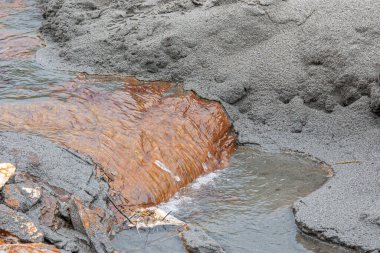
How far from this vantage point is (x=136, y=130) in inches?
195

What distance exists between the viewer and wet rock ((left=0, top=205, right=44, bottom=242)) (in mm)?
3172

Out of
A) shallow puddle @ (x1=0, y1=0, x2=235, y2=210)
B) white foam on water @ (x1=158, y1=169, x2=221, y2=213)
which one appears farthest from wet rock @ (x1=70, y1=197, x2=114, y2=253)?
white foam on water @ (x1=158, y1=169, x2=221, y2=213)

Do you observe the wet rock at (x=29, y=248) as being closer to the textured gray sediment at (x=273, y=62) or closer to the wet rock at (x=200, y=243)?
the wet rock at (x=200, y=243)

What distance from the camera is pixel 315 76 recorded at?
5512 mm

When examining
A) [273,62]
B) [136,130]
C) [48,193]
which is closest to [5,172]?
[48,193]

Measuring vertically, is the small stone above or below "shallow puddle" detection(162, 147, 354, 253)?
above

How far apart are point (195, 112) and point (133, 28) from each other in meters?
1.43

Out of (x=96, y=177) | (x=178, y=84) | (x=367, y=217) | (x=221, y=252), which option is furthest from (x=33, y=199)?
(x=178, y=84)

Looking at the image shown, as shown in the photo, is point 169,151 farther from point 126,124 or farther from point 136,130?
point 126,124

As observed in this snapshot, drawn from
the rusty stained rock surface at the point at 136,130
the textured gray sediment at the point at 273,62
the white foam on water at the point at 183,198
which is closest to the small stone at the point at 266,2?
the textured gray sediment at the point at 273,62

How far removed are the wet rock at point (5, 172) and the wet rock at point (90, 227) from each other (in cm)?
40

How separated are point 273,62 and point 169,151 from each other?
4.92ft

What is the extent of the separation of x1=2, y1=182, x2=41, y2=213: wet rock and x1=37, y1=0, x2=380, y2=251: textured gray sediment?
2.12 metres

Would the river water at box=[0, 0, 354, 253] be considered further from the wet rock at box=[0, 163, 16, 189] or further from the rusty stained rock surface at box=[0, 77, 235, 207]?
the wet rock at box=[0, 163, 16, 189]
